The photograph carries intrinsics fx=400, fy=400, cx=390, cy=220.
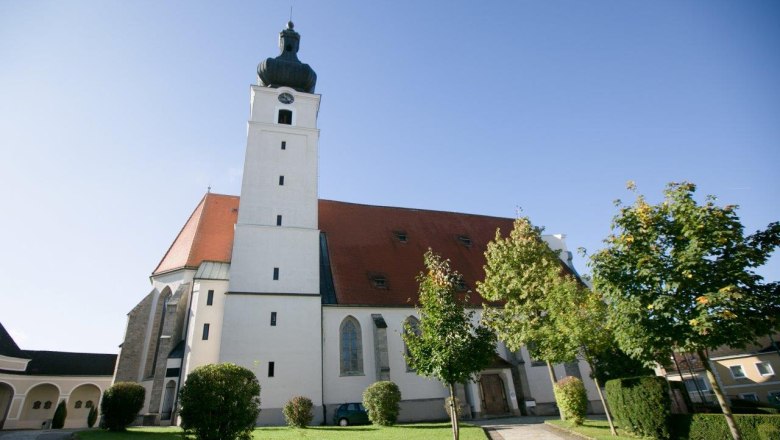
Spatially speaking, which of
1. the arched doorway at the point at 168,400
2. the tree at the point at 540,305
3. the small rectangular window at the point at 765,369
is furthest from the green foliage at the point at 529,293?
the small rectangular window at the point at 765,369

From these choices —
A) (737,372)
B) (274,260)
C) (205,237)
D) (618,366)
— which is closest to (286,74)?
(205,237)

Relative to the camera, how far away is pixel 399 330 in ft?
68.6

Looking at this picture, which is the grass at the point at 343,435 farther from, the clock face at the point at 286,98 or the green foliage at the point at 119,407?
the clock face at the point at 286,98

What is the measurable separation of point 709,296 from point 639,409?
500cm

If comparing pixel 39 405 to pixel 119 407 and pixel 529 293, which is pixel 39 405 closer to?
pixel 119 407

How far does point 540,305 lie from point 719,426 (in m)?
5.68

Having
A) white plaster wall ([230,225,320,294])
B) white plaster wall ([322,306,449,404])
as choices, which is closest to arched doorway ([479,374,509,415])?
white plaster wall ([322,306,449,404])

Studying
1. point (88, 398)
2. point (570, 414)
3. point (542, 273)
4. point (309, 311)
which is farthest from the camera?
point (88, 398)

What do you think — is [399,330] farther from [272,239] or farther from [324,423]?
[272,239]

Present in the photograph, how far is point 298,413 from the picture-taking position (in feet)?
50.8

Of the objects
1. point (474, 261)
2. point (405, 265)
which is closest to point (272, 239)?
point (405, 265)

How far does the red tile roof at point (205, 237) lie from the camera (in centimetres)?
2145

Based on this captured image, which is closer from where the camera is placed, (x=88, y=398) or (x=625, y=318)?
(x=625, y=318)

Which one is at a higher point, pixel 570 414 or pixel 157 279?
pixel 157 279
